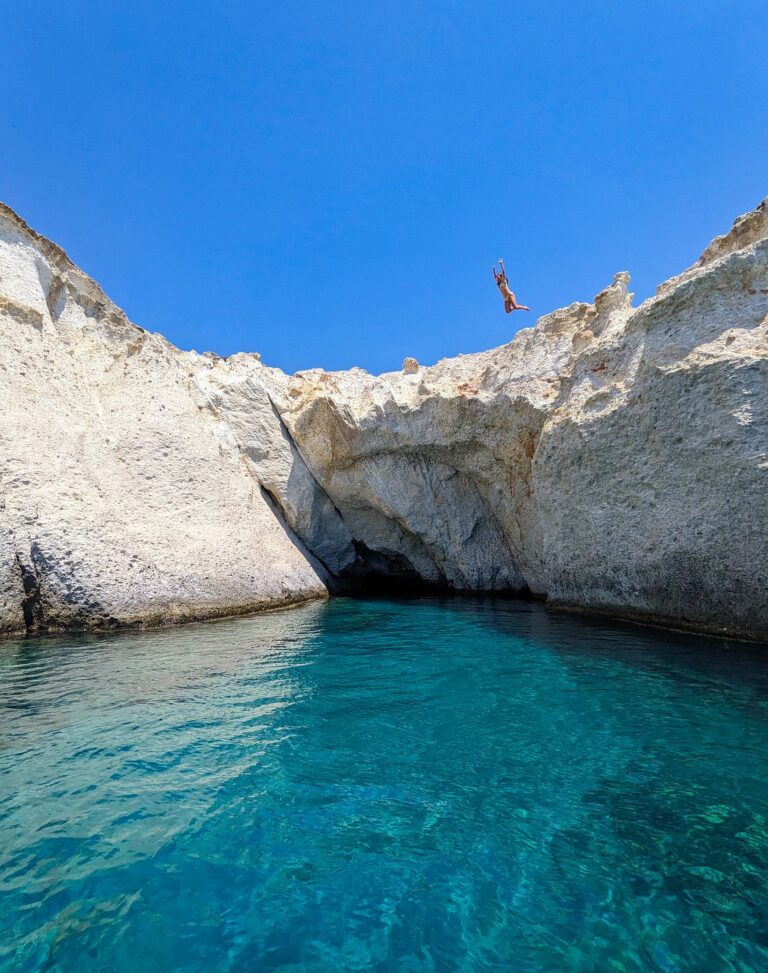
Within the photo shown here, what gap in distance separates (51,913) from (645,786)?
441 cm

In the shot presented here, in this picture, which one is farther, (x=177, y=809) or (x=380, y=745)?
(x=380, y=745)

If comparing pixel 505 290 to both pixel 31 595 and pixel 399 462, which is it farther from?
pixel 31 595

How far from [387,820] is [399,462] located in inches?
616

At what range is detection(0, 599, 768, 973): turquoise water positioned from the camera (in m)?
2.99

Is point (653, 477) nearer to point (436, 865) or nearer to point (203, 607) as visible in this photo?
point (436, 865)

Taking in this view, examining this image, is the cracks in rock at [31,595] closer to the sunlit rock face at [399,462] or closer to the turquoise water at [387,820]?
the sunlit rock face at [399,462]

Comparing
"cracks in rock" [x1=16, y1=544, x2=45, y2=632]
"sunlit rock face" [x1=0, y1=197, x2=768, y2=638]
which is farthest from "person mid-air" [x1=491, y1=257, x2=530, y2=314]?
"cracks in rock" [x1=16, y1=544, x2=45, y2=632]

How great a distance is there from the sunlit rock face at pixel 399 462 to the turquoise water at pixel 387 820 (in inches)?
144

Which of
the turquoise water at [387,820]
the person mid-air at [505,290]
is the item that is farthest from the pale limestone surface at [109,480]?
the person mid-air at [505,290]

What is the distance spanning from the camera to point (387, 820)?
13.6 ft

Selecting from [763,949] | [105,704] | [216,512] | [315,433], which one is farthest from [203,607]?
[763,949]

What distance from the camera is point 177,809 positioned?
4.32 m

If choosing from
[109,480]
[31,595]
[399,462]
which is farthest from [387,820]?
[399,462]

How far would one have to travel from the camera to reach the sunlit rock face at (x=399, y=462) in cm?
1010
